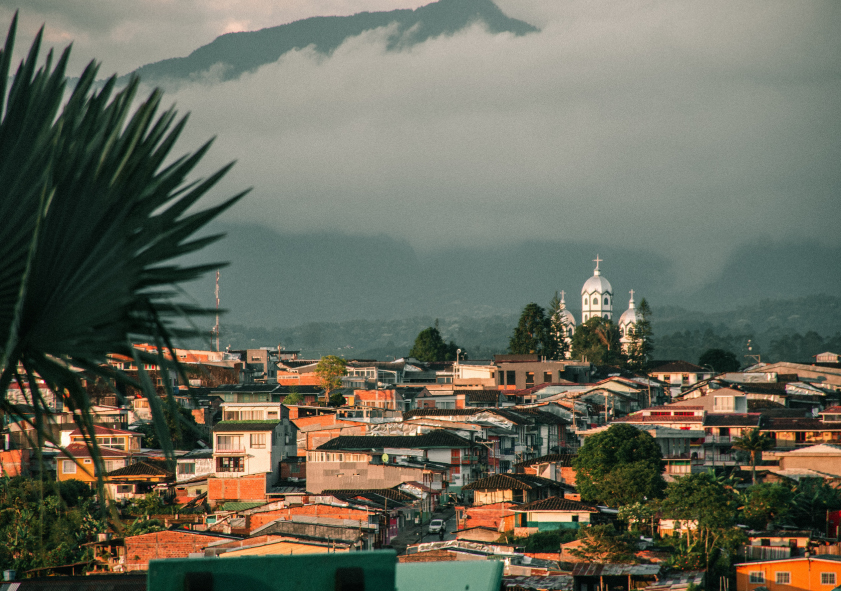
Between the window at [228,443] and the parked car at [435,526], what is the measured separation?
31.6 ft

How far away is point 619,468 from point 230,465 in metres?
16.1

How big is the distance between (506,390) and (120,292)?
72.2m

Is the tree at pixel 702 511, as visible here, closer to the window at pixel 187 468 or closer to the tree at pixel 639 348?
the window at pixel 187 468

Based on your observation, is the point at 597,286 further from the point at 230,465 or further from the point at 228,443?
the point at 230,465

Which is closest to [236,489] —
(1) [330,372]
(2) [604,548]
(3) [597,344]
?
(2) [604,548]

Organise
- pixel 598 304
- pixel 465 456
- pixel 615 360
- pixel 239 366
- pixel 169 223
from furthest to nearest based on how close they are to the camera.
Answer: pixel 598 304 → pixel 615 360 → pixel 239 366 → pixel 465 456 → pixel 169 223

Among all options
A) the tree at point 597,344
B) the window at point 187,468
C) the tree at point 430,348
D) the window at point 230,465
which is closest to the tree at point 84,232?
the window at point 230,465

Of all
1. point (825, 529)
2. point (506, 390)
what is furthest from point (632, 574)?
point (506, 390)

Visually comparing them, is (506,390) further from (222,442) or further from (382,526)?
(382,526)

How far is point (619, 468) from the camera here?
35344 millimetres

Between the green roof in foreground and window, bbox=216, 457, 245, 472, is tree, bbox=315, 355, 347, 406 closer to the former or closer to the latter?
window, bbox=216, 457, 245, 472

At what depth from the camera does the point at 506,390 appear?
75.0 meters

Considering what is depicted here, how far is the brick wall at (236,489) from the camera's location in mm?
36094

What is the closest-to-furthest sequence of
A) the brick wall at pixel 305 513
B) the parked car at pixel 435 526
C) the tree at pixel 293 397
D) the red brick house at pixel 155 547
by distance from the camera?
the red brick house at pixel 155 547, the brick wall at pixel 305 513, the parked car at pixel 435 526, the tree at pixel 293 397
